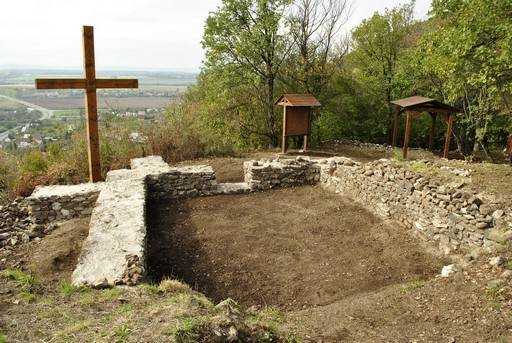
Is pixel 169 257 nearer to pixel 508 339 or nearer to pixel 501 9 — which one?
pixel 508 339

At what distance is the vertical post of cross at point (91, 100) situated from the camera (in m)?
8.18

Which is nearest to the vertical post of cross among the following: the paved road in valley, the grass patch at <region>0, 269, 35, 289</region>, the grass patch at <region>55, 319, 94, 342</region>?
the grass patch at <region>0, 269, 35, 289</region>

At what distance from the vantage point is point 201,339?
9.95 feet

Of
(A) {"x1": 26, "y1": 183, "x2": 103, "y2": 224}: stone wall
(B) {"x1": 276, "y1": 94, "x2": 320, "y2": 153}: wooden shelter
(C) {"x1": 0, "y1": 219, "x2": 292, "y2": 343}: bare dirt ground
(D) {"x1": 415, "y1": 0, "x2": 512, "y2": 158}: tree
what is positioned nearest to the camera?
(C) {"x1": 0, "y1": 219, "x2": 292, "y2": 343}: bare dirt ground

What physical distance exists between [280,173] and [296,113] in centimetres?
530

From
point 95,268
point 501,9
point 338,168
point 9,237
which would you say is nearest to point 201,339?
point 95,268

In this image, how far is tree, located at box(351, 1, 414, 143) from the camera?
21.1 m

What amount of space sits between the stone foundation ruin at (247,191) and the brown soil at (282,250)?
1.57ft

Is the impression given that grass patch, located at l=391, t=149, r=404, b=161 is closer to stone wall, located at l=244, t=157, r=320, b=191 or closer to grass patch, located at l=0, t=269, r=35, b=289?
stone wall, located at l=244, t=157, r=320, b=191

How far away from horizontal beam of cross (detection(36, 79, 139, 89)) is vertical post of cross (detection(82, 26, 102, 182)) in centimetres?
7

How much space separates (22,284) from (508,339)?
518 cm

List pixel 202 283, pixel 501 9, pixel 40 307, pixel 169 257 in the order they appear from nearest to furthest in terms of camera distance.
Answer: pixel 40 307
pixel 202 283
pixel 169 257
pixel 501 9

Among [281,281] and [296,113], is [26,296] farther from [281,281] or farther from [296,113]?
[296,113]

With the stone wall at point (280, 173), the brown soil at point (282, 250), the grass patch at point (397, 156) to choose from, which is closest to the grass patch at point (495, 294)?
the brown soil at point (282, 250)
